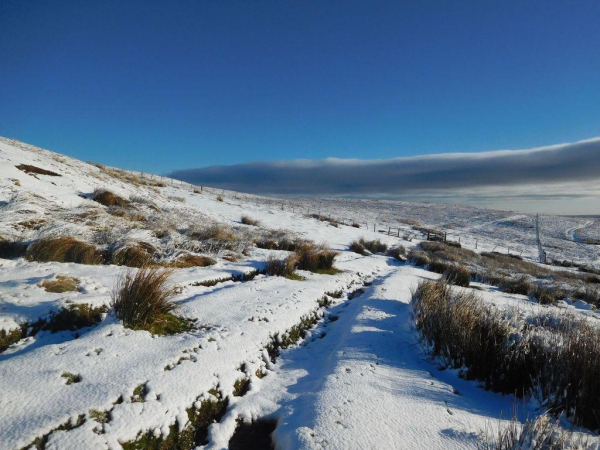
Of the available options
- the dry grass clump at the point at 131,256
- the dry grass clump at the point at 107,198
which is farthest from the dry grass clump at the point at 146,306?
the dry grass clump at the point at 107,198

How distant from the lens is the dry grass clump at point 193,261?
7.25m

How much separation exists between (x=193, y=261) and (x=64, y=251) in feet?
8.46

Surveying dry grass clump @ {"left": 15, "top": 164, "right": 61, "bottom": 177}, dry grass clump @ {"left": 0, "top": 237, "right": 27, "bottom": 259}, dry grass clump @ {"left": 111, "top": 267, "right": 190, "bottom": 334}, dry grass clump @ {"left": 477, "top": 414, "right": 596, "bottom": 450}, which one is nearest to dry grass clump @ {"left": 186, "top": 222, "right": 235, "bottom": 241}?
dry grass clump @ {"left": 0, "top": 237, "right": 27, "bottom": 259}

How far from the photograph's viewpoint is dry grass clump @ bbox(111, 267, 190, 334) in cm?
384

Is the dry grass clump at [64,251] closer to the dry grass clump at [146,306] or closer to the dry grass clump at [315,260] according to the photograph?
the dry grass clump at [146,306]

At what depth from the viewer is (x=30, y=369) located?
2.68 meters

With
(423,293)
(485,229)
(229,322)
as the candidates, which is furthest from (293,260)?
(485,229)

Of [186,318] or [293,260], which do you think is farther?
[293,260]

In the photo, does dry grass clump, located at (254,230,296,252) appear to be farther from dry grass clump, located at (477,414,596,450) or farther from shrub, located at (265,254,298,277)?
dry grass clump, located at (477,414,596,450)

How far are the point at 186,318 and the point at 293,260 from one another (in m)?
4.34

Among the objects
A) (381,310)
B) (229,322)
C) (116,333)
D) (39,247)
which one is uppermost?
(39,247)

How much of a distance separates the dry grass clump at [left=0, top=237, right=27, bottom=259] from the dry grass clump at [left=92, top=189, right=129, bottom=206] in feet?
23.7

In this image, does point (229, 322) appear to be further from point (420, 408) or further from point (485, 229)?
point (485, 229)

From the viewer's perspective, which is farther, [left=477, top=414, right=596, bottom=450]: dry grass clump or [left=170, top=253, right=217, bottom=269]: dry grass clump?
[left=170, top=253, right=217, bottom=269]: dry grass clump
